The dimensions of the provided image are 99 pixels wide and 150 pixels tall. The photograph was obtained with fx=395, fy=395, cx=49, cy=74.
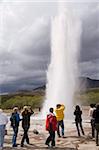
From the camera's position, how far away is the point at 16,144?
1683 cm

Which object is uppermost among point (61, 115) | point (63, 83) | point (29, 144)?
point (63, 83)

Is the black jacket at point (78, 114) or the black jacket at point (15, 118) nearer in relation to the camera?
the black jacket at point (15, 118)

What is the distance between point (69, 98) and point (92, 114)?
17.3 m

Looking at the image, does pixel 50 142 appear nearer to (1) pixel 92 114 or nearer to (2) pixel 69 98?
(1) pixel 92 114

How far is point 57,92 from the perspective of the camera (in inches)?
1438

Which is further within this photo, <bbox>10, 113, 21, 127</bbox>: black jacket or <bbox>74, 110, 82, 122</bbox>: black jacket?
<bbox>74, 110, 82, 122</bbox>: black jacket

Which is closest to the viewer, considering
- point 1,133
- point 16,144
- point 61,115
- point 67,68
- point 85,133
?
point 1,133

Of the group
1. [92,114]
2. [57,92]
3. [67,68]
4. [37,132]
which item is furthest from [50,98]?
[92,114]

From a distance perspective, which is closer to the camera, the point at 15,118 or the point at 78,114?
the point at 15,118

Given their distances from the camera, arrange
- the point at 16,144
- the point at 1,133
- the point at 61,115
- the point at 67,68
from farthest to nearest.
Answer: the point at 67,68 < the point at 61,115 < the point at 16,144 < the point at 1,133

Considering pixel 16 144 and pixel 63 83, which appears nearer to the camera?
pixel 16 144

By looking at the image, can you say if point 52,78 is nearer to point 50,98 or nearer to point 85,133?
point 50,98

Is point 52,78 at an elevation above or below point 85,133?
above

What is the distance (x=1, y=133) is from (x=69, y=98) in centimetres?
2001
